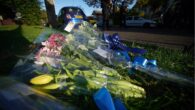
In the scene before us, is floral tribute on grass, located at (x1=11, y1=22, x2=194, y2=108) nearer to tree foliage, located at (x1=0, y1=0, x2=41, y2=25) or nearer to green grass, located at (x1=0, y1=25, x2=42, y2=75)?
green grass, located at (x1=0, y1=25, x2=42, y2=75)

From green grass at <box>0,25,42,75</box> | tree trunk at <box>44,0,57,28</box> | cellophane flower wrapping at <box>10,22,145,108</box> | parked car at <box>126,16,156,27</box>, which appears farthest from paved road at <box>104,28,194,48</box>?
parked car at <box>126,16,156,27</box>

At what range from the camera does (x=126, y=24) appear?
33938 mm

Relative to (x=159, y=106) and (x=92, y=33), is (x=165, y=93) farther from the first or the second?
(x=92, y=33)

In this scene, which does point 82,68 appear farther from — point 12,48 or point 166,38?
point 166,38

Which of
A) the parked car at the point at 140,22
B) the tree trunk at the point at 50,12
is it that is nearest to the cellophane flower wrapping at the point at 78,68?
the tree trunk at the point at 50,12

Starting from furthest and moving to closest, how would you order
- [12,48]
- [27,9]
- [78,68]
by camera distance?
[27,9] < [12,48] < [78,68]

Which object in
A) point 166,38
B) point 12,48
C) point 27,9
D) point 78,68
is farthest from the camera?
point 27,9

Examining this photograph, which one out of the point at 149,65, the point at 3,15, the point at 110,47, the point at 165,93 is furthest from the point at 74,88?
the point at 3,15

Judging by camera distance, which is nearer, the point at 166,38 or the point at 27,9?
the point at 166,38

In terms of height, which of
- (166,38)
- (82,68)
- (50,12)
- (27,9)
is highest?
(27,9)

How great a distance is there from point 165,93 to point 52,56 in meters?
0.91

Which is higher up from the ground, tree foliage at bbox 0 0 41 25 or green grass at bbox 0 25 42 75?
tree foliage at bbox 0 0 41 25

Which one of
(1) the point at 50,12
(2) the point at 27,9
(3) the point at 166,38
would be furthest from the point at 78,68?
(2) the point at 27,9

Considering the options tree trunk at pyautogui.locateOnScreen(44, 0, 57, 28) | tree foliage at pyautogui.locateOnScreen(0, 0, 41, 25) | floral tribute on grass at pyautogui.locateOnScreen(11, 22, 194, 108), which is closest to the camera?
floral tribute on grass at pyautogui.locateOnScreen(11, 22, 194, 108)
